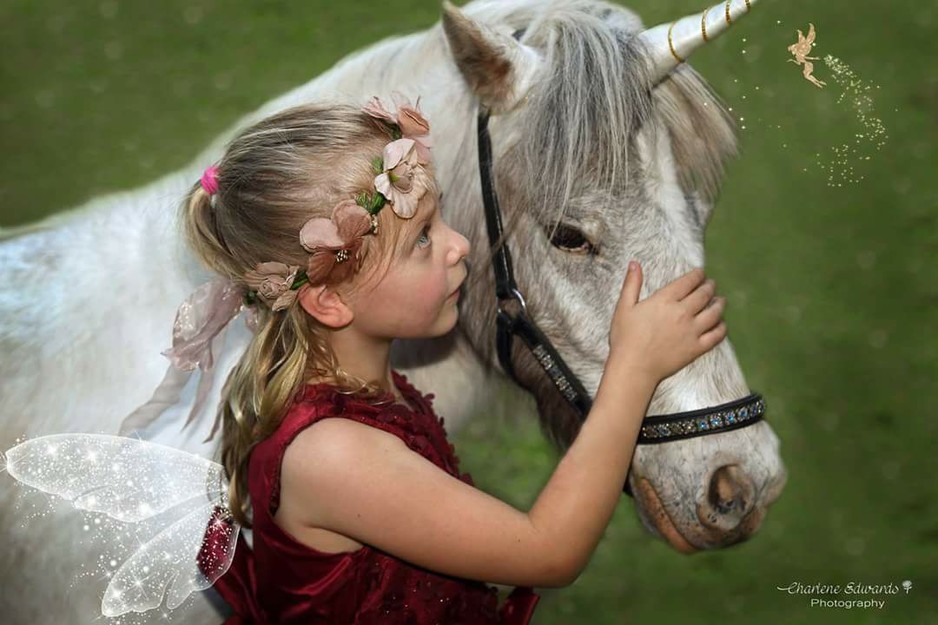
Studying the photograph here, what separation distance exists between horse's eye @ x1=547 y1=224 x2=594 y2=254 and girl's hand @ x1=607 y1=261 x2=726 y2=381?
7cm

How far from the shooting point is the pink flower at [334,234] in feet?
2.97

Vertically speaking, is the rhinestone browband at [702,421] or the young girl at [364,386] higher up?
the young girl at [364,386]

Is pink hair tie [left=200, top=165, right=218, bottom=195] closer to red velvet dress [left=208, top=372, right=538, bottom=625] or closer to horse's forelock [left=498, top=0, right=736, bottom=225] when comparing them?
red velvet dress [left=208, top=372, right=538, bottom=625]

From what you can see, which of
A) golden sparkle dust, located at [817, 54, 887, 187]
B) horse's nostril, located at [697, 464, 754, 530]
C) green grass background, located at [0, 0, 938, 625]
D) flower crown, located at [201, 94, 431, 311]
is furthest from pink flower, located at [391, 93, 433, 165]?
golden sparkle dust, located at [817, 54, 887, 187]

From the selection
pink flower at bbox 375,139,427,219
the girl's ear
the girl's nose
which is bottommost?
the girl's ear

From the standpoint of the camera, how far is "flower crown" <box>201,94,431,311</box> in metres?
0.91

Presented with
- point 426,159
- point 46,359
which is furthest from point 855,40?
point 46,359

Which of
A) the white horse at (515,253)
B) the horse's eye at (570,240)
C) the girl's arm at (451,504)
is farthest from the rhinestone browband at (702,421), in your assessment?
the horse's eye at (570,240)

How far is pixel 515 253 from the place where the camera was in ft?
3.85

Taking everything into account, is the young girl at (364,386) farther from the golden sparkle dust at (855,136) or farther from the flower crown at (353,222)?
the golden sparkle dust at (855,136)

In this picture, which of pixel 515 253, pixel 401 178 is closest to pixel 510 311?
pixel 515 253

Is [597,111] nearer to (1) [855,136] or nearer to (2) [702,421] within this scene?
(2) [702,421]

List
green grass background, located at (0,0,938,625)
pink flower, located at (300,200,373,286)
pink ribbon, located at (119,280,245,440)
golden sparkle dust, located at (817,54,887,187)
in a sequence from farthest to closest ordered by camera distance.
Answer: green grass background, located at (0,0,938,625) < golden sparkle dust, located at (817,54,887,187) < pink ribbon, located at (119,280,245,440) < pink flower, located at (300,200,373,286)

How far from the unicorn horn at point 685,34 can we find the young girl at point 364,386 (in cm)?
27
